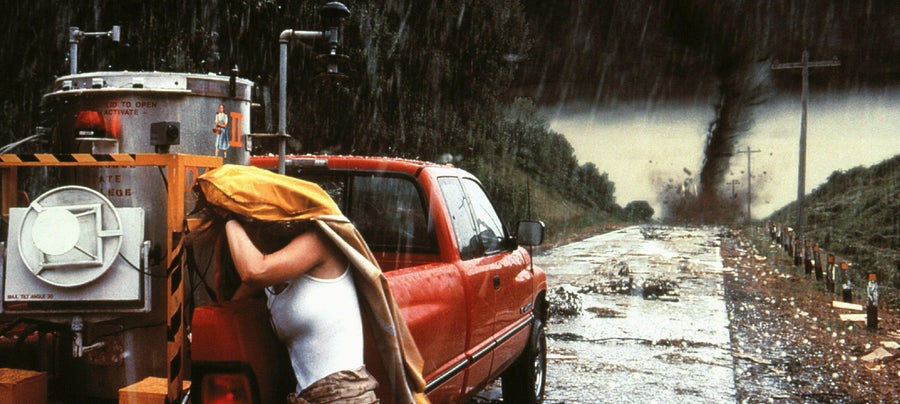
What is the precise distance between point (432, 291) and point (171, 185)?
1265mm

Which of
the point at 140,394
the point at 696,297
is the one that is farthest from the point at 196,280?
the point at 696,297

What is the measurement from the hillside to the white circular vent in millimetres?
13615

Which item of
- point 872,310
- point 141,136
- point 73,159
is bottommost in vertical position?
point 872,310

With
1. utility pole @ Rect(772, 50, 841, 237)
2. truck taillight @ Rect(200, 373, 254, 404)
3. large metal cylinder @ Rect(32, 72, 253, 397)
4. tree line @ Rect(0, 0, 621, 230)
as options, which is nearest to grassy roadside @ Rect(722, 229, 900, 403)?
tree line @ Rect(0, 0, 621, 230)

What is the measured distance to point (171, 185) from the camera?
3.25 meters

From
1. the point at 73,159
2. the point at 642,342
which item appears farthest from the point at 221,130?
the point at 642,342

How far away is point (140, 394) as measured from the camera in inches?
118

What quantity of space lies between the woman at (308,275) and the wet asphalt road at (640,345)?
13.8 ft

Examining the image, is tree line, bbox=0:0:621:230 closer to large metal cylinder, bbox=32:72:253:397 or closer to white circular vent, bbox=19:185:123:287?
large metal cylinder, bbox=32:72:253:397

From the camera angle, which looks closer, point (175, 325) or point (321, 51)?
point (175, 325)

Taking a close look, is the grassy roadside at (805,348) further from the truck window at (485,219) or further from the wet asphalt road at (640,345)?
the truck window at (485,219)

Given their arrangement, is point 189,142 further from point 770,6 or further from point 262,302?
point 770,6

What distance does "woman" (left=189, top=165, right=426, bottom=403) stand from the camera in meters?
2.58

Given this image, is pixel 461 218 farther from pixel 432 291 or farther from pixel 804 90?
pixel 804 90
